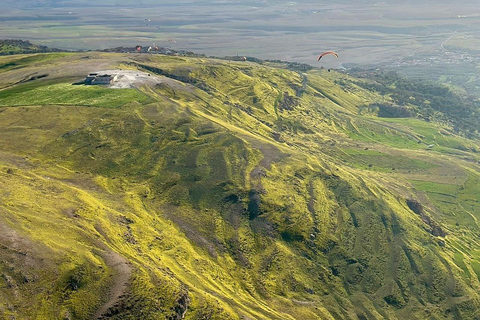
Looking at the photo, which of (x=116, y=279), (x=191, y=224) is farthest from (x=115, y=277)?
(x=191, y=224)

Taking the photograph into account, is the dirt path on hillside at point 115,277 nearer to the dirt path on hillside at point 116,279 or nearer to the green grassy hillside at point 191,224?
the dirt path on hillside at point 116,279

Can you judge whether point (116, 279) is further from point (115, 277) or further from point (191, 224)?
point (191, 224)

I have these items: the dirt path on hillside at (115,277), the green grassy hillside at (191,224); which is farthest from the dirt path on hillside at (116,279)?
the green grassy hillside at (191,224)

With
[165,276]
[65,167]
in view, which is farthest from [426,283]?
[65,167]

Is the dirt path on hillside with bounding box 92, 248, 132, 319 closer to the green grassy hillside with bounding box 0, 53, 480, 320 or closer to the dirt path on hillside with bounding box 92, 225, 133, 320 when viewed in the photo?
the dirt path on hillside with bounding box 92, 225, 133, 320

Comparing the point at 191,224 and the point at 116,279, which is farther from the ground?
the point at 116,279

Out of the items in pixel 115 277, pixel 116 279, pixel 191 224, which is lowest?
pixel 191 224

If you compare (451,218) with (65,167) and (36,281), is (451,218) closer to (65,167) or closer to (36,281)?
(65,167)

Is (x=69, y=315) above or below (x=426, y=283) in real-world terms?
above
